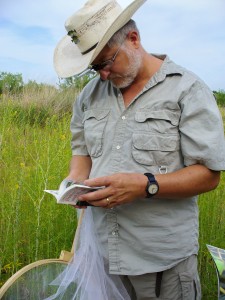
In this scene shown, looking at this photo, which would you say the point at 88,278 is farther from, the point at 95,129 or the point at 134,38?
the point at 134,38

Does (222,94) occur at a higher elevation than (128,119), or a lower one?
higher

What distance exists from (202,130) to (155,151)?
209 mm

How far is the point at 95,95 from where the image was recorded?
2.13 metres

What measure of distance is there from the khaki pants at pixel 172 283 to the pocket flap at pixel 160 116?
24.0 inches

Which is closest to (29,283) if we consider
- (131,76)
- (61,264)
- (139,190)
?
(61,264)

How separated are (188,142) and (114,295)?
31.4 inches

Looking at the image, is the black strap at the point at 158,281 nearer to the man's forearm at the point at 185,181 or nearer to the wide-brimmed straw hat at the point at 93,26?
the man's forearm at the point at 185,181

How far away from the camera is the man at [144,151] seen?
1.78 metres

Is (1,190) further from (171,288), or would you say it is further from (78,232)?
(171,288)

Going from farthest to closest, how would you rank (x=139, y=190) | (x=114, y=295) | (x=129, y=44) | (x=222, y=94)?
(x=222, y=94) → (x=114, y=295) → (x=129, y=44) → (x=139, y=190)

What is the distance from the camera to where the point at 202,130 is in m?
1.77

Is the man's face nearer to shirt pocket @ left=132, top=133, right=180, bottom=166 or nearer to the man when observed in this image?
the man

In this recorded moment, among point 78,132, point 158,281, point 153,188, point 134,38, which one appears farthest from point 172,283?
point 134,38

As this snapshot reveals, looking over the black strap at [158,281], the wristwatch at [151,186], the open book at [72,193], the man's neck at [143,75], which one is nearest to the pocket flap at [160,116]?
the man's neck at [143,75]
